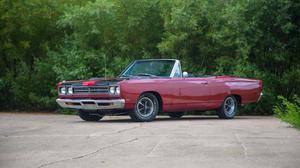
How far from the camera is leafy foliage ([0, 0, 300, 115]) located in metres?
19.3

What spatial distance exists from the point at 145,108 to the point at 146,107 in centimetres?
3

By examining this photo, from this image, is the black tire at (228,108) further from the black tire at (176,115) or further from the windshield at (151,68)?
the windshield at (151,68)

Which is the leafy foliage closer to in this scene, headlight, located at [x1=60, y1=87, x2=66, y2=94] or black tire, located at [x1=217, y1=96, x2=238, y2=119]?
black tire, located at [x1=217, y1=96, x2=238, y2=119]

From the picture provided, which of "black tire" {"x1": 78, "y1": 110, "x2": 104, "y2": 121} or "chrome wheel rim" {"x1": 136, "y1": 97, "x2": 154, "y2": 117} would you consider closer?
"chrome wheel rim" {"x1": 136, "y1": 97, "x2": 154, "y2": 117}

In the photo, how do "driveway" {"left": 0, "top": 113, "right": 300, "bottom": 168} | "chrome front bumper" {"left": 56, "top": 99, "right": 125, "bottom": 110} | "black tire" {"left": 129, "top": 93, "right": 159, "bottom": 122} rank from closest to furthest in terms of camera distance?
"driveway" {"left": 0, "top": 113, "right": 300, "bottom": 168} → "chrome front bumper" {"left": 56, "top": 99, "right": 125, "bottom": 110} → "black tire" {"left": 129, "top": 93, "right": 159, "bottom": 122}

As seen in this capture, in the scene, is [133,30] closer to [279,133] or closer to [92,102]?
[92,102]

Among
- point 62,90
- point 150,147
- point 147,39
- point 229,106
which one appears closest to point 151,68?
point 62,90

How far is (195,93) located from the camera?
16125mm

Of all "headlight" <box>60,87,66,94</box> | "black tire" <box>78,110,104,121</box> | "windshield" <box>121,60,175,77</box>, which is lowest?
"black tire" <box>78,110,104,121</box>

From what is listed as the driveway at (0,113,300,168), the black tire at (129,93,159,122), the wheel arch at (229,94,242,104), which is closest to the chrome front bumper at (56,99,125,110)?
the black tire at (129,93,159,122)

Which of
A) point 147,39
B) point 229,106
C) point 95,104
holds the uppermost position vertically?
point 147,39

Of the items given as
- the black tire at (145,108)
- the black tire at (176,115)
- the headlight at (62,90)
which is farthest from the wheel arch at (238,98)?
the headlight at (62,90)

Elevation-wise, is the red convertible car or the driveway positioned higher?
the red convertible car

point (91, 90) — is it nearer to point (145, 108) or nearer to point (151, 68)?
point (145, 108)
